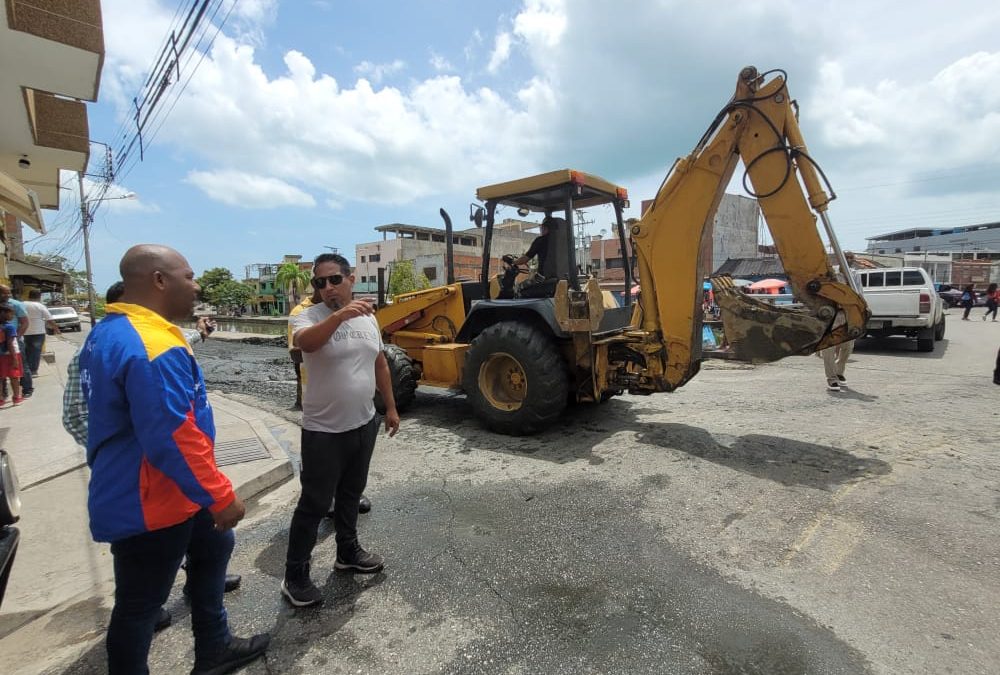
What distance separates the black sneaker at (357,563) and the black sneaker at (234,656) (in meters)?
0.55

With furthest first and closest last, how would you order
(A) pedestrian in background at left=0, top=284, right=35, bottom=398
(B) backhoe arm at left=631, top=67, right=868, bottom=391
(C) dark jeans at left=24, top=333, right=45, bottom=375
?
1. (C) dark jeans at left=24, top=333, right=45, bottom=375
2. (A) pedestrian in background at left=0, top=284, right=35, bottom=398
3. (B) backhoe arm at left=631, top=67, right=868, bottom=391

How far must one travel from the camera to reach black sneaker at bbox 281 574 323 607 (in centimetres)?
239

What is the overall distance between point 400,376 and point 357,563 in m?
3.30

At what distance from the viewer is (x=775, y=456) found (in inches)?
166

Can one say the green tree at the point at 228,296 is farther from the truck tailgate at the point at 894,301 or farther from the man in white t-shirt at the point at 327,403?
the man in white t-shirt at the point at 327,403

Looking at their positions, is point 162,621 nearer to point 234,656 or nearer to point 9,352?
point 234,656

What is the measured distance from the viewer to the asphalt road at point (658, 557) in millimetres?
2098

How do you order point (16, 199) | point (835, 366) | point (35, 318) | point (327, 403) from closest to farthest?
point (327, 403) < point (16, 199) < point (835, 366) < point (35, 318)

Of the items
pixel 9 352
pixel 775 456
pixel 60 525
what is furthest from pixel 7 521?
pixel 9 352

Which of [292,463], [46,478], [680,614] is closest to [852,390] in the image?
[680,614]

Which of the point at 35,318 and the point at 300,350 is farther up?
the point at 35,318

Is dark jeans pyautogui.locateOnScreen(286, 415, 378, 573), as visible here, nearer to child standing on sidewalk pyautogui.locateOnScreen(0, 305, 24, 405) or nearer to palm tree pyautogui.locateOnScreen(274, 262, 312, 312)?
child standing on sidewalk pyautogui.locateOnScreen(0, 305, 24, 405)

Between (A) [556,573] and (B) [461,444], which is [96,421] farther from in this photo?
(B) [461,444]

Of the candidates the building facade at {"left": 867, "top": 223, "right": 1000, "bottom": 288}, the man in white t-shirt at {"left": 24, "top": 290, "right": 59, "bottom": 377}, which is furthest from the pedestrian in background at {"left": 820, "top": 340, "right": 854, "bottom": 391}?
the building facade at {"left": 867, "top": 223, "right": 1000, "bottom": 288}
